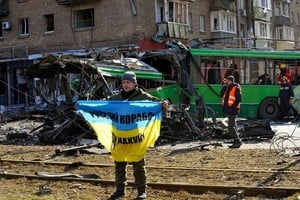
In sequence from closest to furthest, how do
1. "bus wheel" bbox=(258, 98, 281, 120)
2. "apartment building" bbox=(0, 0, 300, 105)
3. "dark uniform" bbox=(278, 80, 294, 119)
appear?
"dark uniform" bbox=(278, 80, 294, 119), "bus wheel" bbox=(258, 98, 281, 120), "apartment building" bbox=(0, 0, 300, 105)

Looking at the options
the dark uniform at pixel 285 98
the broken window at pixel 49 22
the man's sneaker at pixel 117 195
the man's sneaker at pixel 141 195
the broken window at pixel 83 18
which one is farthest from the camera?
the broken window at pixel 49 22

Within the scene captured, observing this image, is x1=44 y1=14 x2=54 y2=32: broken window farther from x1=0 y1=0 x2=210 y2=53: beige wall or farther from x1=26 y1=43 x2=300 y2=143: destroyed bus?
x1=26 y1=43 x2=300 y2=143: destroyed bus

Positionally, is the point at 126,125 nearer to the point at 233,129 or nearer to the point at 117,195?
the point at 117,195

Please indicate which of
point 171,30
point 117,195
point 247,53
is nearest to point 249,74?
point 247,53

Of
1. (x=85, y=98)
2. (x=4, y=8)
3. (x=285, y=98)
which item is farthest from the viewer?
(x=4, y=8)

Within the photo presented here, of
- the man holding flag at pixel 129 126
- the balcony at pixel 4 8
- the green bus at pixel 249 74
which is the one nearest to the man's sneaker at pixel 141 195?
the man holding flag at pixel 129 126

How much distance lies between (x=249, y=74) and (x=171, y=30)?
14.1 m

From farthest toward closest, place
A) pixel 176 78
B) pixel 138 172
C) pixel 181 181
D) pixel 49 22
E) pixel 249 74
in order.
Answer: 1. pixel 49 22
2. pixel 249 74
3. pixel 176 78
4. pixel 181 181
5. pixel 138 172

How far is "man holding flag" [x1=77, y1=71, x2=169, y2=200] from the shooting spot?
7027 millimetres

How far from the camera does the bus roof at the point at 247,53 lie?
2150 centimetres

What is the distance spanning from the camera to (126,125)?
7.18m

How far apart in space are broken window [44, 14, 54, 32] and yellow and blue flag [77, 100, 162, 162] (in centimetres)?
3387

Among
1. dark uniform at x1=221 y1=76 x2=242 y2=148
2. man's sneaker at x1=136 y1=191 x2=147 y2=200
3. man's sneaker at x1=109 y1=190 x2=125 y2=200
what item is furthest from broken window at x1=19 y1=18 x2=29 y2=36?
man's sneaker at x1=136 y1=191 x2=147 y2=200

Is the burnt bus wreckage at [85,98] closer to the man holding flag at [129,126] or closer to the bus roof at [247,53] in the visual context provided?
the bus roof at [247,53]
